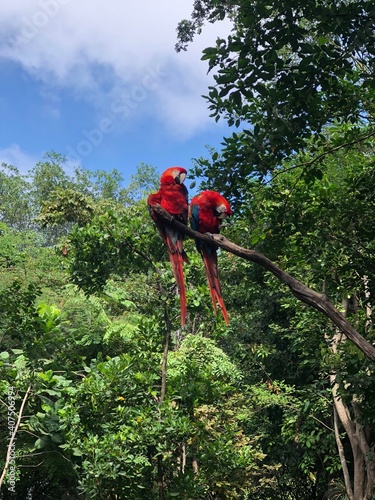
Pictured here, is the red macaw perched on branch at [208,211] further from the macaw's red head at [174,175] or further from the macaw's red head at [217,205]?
the macaw's red head at [174,175]

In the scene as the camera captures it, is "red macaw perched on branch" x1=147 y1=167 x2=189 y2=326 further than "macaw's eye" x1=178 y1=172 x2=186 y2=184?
No

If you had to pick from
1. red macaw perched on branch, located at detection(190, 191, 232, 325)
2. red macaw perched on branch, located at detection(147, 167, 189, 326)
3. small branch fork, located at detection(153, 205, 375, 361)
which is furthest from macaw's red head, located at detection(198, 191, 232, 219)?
small branch fork, located at detection(153, 205, 375, 361)

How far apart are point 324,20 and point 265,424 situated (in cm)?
626

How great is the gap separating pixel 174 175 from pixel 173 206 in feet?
0.65

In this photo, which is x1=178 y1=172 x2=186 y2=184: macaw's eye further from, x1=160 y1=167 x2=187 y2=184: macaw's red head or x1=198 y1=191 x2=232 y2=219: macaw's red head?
x1=198 y1=191 x2=232 y2=219: macaw's red head

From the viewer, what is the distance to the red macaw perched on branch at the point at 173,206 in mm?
2854

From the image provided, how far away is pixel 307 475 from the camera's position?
25.9ft

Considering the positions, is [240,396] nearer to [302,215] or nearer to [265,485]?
[265,485]

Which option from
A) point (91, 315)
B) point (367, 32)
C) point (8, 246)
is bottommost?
point (367, 32)

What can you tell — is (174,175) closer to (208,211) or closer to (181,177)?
(181,177)

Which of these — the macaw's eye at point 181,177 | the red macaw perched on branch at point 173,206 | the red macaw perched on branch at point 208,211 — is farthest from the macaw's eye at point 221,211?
the macaw's eye at point 181,177

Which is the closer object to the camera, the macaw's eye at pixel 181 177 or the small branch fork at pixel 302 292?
the small branch fork at pixel 302 292

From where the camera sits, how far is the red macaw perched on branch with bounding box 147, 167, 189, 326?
2.85 meters

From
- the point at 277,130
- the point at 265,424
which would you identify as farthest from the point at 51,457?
the point at 265,424
